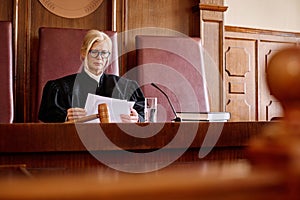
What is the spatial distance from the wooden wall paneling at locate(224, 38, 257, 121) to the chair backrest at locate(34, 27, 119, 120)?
4.37 ft

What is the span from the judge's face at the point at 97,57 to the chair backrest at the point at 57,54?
1.21 ft

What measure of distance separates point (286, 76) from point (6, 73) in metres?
2.79

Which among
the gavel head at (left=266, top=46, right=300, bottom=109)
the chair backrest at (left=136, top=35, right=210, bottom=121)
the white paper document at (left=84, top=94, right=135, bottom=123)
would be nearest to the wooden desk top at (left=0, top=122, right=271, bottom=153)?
the white paper document at (left=84, top=94, right=135, bottom=123)

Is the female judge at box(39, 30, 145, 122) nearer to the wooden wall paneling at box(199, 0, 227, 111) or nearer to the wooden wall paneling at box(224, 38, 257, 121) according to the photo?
the wooden wall paneling at box(199, 0, 227, 111)

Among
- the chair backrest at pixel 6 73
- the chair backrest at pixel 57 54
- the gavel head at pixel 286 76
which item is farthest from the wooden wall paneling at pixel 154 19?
the gavel head at pixel 286 76

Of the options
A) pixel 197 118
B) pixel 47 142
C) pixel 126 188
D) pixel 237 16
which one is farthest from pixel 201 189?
pixel 237 16

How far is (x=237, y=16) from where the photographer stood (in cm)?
397

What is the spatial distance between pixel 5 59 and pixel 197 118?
1.30 metres

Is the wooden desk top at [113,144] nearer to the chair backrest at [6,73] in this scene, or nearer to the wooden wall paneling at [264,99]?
the chair backrest at [6,73]

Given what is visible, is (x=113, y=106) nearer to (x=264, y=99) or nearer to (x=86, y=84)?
(x=86, y=84)

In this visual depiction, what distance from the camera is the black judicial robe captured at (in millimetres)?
2568

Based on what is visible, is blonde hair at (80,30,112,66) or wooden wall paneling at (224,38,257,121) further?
wooden wall paneling at (224,38,257,121)

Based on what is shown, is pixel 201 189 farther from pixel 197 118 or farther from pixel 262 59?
pixel 262 59

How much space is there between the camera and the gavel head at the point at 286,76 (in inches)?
12.1
